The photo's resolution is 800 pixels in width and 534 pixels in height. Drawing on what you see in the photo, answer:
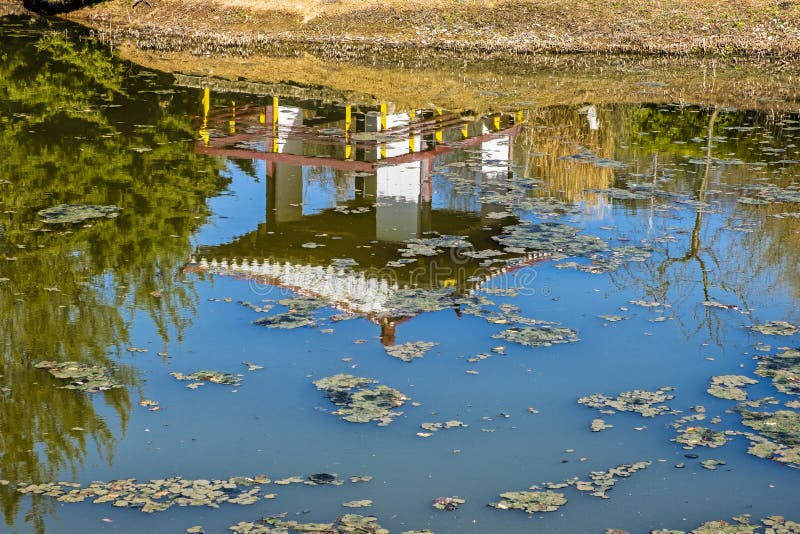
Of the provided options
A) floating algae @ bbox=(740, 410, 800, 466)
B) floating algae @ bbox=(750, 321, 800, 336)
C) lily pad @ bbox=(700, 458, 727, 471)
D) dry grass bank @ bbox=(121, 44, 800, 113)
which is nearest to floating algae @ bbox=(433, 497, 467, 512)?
lily pad @ bbox=(700, 458, 727, 471)

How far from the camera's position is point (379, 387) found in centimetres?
800

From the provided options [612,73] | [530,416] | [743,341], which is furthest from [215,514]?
[612,73]

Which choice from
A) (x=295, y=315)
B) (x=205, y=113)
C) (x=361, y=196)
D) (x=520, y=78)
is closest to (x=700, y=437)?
(x=295, y=315)

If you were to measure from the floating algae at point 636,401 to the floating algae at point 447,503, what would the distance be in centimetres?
169

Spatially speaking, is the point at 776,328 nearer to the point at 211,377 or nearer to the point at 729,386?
the point at 729,386

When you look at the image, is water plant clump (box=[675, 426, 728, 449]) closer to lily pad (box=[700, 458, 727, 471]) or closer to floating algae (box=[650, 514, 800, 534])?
lily pad (box=[700, 458, 727, 471])

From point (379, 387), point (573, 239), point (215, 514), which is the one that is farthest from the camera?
point (573, 239)

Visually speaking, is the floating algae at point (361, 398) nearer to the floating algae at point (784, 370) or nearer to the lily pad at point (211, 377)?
the lily pad at point (211, 377)

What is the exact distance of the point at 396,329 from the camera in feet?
30.2

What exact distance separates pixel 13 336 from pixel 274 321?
6.79ft

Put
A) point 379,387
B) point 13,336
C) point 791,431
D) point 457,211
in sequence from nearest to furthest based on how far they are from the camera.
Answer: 1. point 791,431
2. point 379,387
3. point 13,336
4. point 457,211

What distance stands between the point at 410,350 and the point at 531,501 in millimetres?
2451

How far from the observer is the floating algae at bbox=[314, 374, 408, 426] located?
7.57 m

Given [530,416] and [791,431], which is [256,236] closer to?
[530,416]
